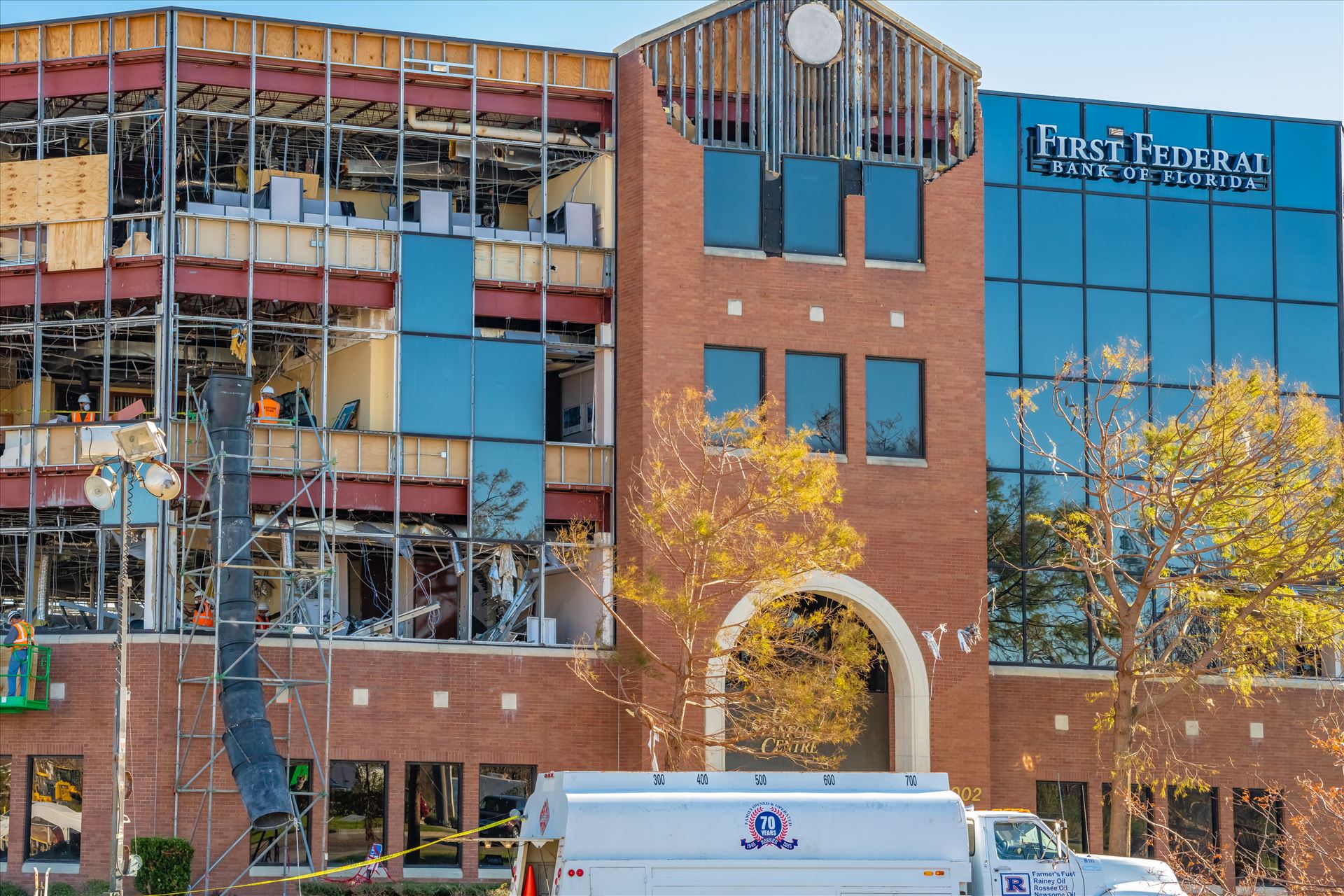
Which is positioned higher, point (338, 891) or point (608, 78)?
point (608, 78)

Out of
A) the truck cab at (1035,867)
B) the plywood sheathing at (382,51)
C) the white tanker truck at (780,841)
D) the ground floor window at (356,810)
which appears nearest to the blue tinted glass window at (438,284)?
the plywood sheathing at (382,51)

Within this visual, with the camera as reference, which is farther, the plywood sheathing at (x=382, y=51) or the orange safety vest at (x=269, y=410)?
the plywood sheathing at (x=382, y=51)

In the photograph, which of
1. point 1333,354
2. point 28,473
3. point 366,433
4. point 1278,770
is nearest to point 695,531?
point 366,433

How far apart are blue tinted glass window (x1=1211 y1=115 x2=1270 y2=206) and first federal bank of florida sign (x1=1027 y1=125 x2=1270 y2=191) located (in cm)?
11

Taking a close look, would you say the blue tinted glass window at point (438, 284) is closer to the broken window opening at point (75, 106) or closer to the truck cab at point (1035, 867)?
the broken window opening at point (75, 106)

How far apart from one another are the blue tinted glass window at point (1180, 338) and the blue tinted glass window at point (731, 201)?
10.5m

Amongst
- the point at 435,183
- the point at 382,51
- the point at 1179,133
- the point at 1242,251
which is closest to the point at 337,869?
the point at 382,51

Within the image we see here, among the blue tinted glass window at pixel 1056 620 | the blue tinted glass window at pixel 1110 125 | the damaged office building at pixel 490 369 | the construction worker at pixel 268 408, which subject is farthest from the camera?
the blue tinted glass window at pixel 1110 125

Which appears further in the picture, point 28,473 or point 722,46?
point 722,46

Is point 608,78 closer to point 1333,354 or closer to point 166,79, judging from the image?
point 166,79

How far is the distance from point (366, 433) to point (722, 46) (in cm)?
1175

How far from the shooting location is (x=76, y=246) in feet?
131

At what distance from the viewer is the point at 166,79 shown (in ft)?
130

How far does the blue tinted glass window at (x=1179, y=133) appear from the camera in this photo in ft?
151
